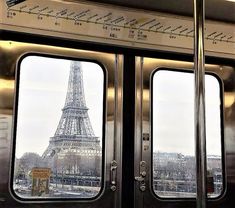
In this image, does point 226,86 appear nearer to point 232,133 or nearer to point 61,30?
point 232,133

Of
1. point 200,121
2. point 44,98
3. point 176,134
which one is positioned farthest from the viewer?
point 176,134

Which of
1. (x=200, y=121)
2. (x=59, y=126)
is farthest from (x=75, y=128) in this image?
(x=200, y=121)

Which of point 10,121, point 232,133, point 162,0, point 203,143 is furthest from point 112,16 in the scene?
point 203,143

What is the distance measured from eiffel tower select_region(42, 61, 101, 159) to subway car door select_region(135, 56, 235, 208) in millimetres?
335

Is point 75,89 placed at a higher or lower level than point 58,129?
higher

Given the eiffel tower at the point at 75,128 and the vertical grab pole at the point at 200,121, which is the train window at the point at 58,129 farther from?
the vertical grab pole at the point at 200,121

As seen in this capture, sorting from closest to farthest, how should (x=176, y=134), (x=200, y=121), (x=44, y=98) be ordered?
(x=200, y=121)
(x=44, y=98)
(x=176, y=134)

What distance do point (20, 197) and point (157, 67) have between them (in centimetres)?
131

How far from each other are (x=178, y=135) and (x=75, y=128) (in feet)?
2.58

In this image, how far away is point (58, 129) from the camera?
8.25 feet

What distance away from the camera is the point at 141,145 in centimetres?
266

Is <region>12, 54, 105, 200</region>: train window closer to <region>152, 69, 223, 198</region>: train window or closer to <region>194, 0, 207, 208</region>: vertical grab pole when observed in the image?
<region>152, 69, 223, 198</region>: train window

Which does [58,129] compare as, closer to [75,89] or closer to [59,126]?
[59,126]

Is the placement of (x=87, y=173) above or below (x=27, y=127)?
below
